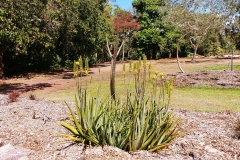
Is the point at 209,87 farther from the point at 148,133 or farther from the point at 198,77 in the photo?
the point at 148,133

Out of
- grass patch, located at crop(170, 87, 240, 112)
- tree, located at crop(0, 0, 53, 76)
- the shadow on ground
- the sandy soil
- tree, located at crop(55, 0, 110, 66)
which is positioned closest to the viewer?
the sandy soil

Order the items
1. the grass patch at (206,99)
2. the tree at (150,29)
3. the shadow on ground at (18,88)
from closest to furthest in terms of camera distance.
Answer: the grass patch at (206,99) < the shadow on ground at (18,88) < the tree at (150,29)

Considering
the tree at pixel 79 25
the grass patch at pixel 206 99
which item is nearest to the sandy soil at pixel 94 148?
the grass patch at pixel 206 99

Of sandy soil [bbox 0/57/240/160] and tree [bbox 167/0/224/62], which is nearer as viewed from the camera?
sandy soil [bbox 0/57/240/160]

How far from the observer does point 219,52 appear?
154 feet

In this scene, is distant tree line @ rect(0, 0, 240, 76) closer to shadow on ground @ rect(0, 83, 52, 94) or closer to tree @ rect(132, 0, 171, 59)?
shadow on ground @ rect(0, 83, 52, 94)

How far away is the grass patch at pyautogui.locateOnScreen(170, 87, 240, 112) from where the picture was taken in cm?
865

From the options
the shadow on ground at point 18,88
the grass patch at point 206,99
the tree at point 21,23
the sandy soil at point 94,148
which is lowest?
the shadow on ground at point 18,88

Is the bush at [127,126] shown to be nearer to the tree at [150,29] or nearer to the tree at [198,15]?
the tree at [198,15]

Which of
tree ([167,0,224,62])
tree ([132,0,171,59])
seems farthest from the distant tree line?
tree ([132,0,171,59])

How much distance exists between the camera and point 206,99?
10.3 meters

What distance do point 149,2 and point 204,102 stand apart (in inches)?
1403

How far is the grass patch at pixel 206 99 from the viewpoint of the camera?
8.65 m

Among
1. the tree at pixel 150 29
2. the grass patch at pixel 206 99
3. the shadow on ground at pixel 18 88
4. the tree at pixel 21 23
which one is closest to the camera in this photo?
the grass patch at pixel 206 99
